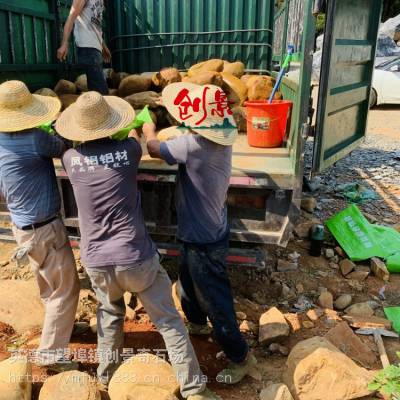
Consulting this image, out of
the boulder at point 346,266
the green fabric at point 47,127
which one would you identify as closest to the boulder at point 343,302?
the boulder at point 346,266

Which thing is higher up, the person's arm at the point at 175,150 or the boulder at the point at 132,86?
the boulder at the point at 132,86

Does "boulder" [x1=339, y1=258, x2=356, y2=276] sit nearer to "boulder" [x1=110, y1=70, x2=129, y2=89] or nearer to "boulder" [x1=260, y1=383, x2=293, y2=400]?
"boulder" [x1=260, y1=383, x2=293, y2=400]

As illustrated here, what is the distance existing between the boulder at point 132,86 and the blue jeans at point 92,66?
308 millimetres

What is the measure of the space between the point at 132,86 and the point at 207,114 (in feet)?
8.03

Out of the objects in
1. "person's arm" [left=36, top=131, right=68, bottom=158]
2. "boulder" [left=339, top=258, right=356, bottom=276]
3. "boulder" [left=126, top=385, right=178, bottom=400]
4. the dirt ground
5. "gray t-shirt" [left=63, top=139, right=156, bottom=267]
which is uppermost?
"person's arm" [left=36, top=131, right=68, bottom=158]

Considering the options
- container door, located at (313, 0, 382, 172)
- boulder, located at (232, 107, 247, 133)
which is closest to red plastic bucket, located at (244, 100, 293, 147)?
container door, located at (313, 0, 382, 172)

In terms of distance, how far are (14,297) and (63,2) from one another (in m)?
3.04

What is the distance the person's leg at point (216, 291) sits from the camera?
2.62m

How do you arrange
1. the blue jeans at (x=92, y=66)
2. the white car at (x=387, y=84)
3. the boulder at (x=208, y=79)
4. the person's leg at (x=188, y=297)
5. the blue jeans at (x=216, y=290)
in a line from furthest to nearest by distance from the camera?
the white car at (x=387, y=84) < the blue jeans at (x=92, y=66) < the boulder at (x=208, y=79) < the person's leg at (x=188, y=297) < the blue jeans at (x=216, y=290)

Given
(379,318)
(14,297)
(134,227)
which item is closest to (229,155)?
(134,227)

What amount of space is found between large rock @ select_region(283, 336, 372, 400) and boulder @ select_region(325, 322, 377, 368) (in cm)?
23

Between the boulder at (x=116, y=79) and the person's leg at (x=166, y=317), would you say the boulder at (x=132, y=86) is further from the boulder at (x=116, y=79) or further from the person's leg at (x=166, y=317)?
the person's leg at (x=166, y=317)

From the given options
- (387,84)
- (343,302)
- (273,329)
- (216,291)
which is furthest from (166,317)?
(387,84)

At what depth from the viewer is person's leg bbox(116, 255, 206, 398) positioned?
8.00ft
